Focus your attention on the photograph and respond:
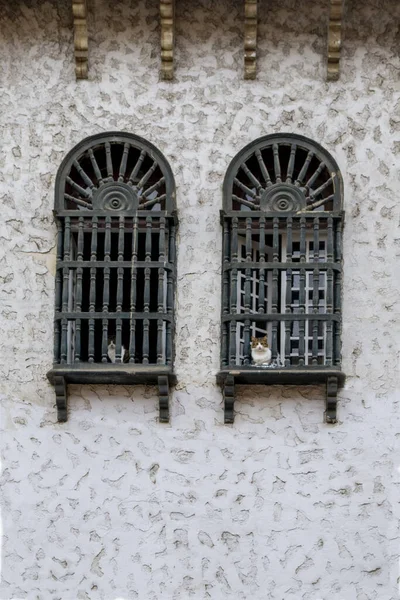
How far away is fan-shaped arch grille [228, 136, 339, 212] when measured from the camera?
17.2m

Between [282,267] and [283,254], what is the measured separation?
412mm

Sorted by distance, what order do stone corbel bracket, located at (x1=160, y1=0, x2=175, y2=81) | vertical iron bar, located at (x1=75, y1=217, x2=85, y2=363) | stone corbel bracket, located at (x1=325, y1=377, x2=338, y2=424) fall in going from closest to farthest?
1. stone corbel bracket, located at (x1=325, y1=377, x2=338, y2=424)
2. vertical iron bar, located at (x1=75, y1=217, x2=85, y2=363)
3. stone corbel bracket, located at (x1=160, y1=0, x2=175, y2=81)

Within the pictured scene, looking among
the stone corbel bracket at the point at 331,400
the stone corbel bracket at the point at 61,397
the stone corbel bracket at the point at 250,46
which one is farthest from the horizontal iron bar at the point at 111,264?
the stone corbel bracket at the point at 250,46

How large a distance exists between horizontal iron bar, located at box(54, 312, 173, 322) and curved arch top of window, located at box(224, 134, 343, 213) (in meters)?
1.21

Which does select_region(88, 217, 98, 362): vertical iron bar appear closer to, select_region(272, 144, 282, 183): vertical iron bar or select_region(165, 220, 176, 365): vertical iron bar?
select_region(165, 220, 176, 365): vertical iron bar

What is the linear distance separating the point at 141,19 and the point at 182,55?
55cm

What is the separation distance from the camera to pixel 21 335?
17.0m

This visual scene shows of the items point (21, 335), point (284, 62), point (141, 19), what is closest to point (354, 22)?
point (284, 62)

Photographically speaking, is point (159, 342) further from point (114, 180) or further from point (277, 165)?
point (277, 165)

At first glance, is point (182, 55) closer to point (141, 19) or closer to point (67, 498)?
point (141, 19)

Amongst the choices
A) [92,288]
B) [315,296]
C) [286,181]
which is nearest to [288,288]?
[315,296]

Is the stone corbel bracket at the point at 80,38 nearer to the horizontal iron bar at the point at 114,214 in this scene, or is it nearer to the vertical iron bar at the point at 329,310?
the horizontal iron bar at the point at 114,214

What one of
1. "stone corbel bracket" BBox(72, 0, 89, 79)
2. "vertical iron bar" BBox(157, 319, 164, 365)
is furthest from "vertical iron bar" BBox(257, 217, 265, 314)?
"stone corbel bracket" BBox(72, 0, 89, 79)

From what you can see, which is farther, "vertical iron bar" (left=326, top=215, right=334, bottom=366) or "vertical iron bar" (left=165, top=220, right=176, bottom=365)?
"vertical iron bar" (left=165, top=220, right=176, bottom=365)
